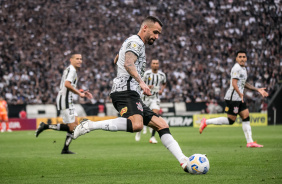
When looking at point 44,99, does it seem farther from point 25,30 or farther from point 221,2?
point 221,2

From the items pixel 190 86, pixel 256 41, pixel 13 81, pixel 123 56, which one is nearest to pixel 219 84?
pixel 190 86

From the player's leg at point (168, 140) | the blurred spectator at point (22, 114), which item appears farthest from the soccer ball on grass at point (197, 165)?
the blurred spectator at point (22, 114)

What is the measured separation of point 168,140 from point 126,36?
3149 centimetres

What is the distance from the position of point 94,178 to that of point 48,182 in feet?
2.32

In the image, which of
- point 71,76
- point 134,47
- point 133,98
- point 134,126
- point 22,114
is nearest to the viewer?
point 134,126

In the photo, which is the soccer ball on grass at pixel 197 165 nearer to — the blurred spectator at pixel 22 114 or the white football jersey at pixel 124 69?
the white football jersey at pixel 124 69

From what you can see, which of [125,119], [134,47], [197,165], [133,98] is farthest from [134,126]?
[134,47]

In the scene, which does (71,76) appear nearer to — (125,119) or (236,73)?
(236,73)


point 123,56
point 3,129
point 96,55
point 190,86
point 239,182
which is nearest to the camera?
point 239,182

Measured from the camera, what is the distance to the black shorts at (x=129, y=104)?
24.1 feet

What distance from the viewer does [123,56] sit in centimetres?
759

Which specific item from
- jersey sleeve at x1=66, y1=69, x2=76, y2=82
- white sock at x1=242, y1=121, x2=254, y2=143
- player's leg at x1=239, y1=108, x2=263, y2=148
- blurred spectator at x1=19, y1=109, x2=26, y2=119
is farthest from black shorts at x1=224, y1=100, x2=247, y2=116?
blurred spectator at x1=19, y1=109, x2=26, y2=119

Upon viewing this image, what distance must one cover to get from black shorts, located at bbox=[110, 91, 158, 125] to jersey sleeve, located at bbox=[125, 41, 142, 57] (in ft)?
2.13

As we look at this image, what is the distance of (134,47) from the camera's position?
7289 millimetres
